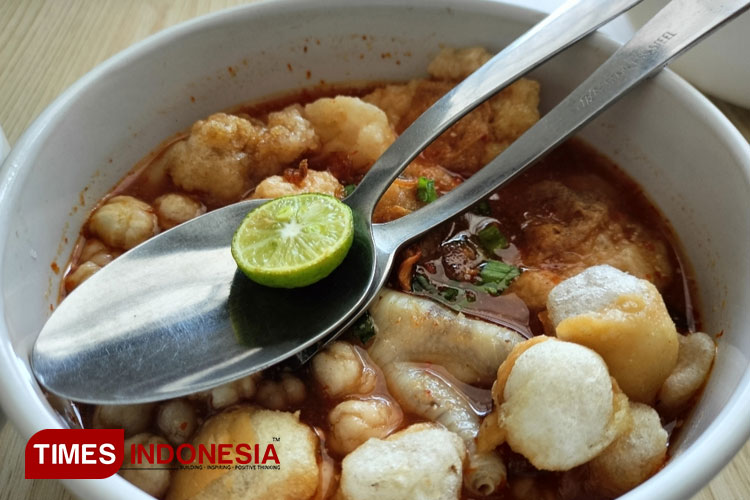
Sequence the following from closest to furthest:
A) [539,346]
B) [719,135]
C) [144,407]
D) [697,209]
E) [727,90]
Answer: [539,346] → [144,407] → [719,135] → [697,209] → [727,90]

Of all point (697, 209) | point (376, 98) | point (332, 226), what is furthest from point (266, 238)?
point (697, 209)

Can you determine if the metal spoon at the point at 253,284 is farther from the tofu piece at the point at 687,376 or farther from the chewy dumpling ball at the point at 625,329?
the tofu piece at the point at 687,376

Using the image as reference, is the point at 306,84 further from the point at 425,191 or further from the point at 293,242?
the point at 293,242

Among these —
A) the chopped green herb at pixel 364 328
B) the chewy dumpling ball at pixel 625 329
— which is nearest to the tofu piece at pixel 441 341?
the chopped green herb at pixel 364 328

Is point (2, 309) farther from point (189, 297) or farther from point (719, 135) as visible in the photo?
point (719, 135)

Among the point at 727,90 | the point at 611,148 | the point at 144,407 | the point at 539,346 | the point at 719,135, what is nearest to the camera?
the point at 539,346

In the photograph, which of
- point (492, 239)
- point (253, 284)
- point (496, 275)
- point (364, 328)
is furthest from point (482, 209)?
point (253, 284)

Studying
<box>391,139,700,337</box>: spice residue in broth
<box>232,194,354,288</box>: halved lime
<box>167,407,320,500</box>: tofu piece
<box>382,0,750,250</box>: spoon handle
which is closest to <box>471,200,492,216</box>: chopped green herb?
<box>391,139,700,337</box>: spice residue in broth
